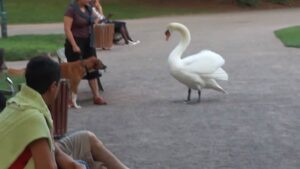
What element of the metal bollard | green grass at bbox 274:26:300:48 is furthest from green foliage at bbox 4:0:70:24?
the metal bollard

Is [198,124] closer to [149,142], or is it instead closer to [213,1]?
[149,142]

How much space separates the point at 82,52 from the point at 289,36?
10869 mm

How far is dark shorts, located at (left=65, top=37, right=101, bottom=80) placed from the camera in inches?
449

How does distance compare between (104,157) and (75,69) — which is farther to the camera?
(75,69)

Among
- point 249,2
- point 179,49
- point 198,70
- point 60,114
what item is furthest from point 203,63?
point 249,2

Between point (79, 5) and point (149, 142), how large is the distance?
305cm

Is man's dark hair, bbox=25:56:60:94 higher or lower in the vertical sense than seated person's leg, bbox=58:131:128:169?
higher

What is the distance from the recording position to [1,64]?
6.20 metres

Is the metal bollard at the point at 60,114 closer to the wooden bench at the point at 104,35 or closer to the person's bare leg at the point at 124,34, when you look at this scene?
the wooden bench at the point at 104,35

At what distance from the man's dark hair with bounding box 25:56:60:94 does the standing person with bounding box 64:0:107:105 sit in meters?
6.56

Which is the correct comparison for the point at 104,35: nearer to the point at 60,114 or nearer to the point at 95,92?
the point at 95,92

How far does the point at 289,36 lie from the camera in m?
21.4

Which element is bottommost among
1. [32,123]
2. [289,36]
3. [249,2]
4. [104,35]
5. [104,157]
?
[249,2]

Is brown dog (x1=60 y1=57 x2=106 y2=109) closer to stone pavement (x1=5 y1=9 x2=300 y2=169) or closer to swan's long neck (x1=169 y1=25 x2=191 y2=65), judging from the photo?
stone pavement (x1=5 y1=9 x2=300 y2=169)
